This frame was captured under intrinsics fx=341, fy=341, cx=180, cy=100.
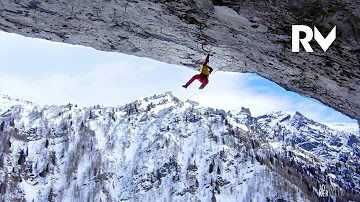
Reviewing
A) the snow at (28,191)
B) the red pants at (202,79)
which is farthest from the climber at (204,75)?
the snow at (28,191)

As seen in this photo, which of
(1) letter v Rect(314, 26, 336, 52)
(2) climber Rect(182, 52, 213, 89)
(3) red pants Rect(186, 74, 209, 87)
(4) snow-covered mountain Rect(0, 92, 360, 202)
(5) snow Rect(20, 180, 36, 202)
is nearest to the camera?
(1) letter v Rect(314, 26, 336, 52)

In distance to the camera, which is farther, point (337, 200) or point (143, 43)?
point (337, 200)

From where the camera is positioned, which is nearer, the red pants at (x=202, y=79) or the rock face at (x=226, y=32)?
the rock face at (x=226, y=32)

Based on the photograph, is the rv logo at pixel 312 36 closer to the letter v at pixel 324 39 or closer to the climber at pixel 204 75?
the letter v at pixel 324 39

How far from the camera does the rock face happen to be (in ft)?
25.9

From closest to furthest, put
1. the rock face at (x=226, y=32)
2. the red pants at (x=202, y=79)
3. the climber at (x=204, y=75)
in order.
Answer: the rock face at (x=226, y=32)
the climber at (x=204, y=75)
the red pants at (x=202, y=79)

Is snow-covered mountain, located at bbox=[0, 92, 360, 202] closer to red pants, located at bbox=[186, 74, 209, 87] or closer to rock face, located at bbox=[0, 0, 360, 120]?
rock face, located at bbox=[0, 0, 360, 120]

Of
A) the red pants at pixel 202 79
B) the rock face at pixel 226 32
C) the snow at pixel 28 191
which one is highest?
the rock face at pixel 226 32

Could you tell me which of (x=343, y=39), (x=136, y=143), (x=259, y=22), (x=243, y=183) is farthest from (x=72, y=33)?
(x=136, y=143)

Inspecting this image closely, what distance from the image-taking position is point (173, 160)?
17112 cm

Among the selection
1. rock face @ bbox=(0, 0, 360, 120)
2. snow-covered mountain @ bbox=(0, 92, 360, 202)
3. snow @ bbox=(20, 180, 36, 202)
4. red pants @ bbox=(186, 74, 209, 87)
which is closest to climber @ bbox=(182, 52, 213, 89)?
red pants @ bbox=(186, 74, 209, 87)

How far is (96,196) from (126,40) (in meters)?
152

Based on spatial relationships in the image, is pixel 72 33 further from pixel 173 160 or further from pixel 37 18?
pixel 173 160

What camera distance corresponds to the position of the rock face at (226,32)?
790 cm
